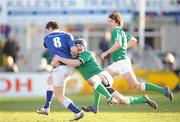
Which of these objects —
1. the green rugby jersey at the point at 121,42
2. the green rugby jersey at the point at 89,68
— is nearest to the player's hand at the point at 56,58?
the green rugby jersey at the point at 89,68

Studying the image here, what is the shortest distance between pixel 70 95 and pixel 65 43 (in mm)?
11789

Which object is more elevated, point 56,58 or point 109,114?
point 56,58

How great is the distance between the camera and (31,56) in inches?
1346

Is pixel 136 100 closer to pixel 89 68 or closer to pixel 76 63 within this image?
pixel 89 68

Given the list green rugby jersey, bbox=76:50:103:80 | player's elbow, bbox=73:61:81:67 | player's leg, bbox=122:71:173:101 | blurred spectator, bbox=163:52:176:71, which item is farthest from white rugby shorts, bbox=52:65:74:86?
blurred spectator, bbox=163:52:176:71

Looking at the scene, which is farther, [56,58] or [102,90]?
[56,58]

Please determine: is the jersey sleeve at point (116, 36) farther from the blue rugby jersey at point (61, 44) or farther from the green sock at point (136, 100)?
the green sock at point (136, 100)

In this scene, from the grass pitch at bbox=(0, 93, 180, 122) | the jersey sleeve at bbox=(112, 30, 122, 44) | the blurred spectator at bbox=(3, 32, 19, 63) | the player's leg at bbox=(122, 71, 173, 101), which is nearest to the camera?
the grass pitch at bbox=(0, 93, 180, 122)

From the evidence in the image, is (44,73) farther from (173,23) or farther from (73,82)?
(173,23)

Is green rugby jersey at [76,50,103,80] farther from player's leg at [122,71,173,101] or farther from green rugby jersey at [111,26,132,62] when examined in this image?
player's leg at [122,71,173,101]

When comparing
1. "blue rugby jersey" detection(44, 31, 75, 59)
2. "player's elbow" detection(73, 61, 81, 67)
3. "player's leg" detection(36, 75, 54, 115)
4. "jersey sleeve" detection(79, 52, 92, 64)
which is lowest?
"player's leg" detection(36, 75, 54, 115)

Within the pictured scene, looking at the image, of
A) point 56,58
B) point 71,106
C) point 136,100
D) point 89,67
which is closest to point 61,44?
point 56,58

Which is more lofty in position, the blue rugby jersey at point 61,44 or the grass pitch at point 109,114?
the blue rugby jersey at point 61,44

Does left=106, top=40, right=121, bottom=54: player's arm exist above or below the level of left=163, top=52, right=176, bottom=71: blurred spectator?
above
